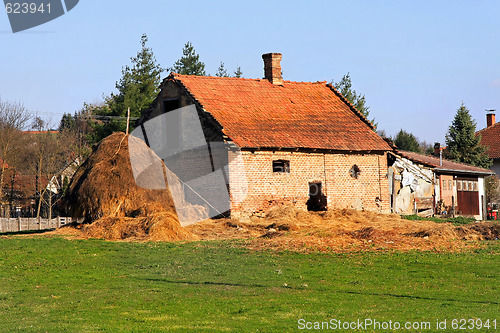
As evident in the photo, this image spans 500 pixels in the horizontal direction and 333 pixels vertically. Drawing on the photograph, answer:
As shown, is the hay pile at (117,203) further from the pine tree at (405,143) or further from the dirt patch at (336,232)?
the pine tree at (405,143)

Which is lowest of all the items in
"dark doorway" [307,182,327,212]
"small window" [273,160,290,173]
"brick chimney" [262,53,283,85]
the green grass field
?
the green grass field

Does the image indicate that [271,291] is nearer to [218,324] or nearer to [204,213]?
[218,324]

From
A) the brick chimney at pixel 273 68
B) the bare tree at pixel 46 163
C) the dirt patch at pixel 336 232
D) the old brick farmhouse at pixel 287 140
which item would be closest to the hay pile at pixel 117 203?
the dirt patch at pixel 336 232

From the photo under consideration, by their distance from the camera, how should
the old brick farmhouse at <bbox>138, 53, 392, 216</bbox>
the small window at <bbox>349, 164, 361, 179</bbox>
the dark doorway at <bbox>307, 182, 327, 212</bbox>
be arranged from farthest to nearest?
1. the small window at <bbox>349, 164, 361, 179</bbox>
2. the dark doorway at <bbox>307, 182, 327, 212</bbox>
3. the old brick farmhouse at <bbox>138, 53, 392, 216</bbox>

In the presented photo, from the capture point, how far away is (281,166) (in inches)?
1156

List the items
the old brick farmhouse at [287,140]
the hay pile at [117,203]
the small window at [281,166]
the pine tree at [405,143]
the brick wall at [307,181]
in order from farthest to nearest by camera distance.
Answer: the pine tree at [405,143]
the small window at [281,166]
the old brick farmhouse at [287,140]
the brick wall at [307,181]
the hay pile at [117,203]

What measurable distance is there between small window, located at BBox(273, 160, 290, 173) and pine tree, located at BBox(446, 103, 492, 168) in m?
25.7

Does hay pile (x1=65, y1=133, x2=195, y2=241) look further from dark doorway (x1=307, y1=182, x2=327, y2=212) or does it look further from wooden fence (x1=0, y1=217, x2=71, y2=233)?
wooden fence (x1=0, y1=217, x2=71, y2=233)

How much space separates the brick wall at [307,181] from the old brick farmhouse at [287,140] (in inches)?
1.6

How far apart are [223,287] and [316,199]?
16.7 meters

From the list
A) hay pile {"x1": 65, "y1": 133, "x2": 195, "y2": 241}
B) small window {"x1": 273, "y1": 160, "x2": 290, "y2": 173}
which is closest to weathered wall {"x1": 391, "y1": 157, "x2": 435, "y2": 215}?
small window {"x1": 273, "y1": 160, "x2": 290, "y2": 173}

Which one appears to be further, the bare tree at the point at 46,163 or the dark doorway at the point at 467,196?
the bare tree at the point at 46,163

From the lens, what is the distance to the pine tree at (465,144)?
2020 inches

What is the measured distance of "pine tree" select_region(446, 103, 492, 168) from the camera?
168ft
